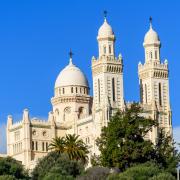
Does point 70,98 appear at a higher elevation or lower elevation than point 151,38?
lower

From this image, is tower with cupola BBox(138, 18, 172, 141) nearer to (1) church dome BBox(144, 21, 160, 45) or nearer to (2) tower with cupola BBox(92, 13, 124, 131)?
(1) church dome BBox(144, 21, 160, 45)

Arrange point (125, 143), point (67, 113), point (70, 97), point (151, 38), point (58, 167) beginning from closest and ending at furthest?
point (58, 167)
point (125, 143)
point (151, 38)
point (70, 97)
point (67, 113)

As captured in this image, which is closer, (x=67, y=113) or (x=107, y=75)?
(x=107, y=75)

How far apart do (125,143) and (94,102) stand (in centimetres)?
3796

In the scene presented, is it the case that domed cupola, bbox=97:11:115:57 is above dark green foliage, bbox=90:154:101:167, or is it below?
above

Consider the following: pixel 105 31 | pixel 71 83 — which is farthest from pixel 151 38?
pixel 71 83

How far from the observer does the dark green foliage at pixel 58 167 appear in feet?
308

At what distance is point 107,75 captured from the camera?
13412cm

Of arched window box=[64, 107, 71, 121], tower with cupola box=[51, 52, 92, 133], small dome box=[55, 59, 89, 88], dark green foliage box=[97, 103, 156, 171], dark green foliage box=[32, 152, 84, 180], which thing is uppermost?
small dome box=[55, 59, 89, 88]

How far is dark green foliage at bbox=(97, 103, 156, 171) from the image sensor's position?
95.1m

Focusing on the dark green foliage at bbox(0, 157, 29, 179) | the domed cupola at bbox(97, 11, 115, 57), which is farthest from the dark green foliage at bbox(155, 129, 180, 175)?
the domed cupola at bbox(97, 11, 115, 57)

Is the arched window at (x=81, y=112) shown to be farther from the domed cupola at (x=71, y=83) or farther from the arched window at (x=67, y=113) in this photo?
the domed cupola at (x=71, y=83)

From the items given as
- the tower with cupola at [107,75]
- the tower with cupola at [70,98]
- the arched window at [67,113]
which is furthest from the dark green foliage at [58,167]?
the arched window at [67,113]

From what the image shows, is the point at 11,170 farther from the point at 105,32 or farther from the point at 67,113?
the point at 67,113
